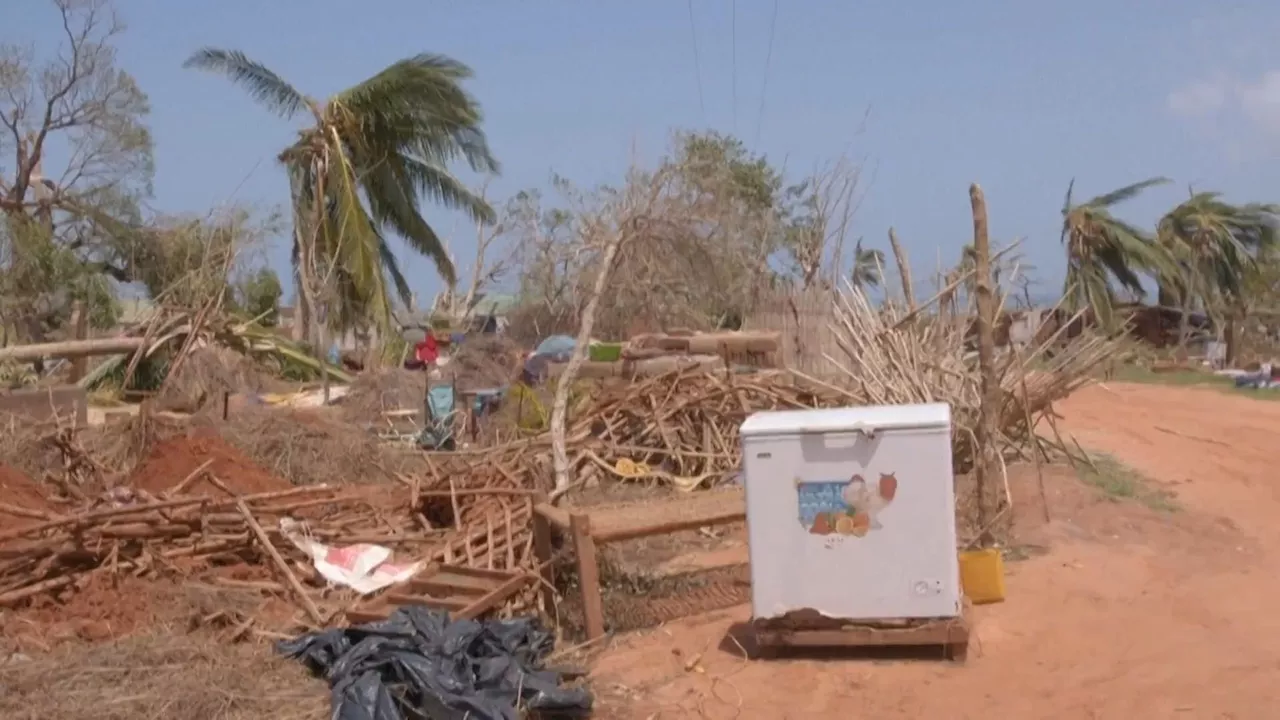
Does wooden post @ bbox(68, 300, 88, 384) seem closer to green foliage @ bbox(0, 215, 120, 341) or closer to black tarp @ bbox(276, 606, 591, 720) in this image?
green foliage @ bbox(0, 215, 120, 341)

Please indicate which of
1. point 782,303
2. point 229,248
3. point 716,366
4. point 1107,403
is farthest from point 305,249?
point 1107,403

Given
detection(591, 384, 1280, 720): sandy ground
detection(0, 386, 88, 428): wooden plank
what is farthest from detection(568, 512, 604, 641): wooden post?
detection(0, 386, 88, 428): wooden plank

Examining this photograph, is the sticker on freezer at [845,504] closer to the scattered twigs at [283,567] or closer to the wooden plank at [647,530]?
the wooden plank at [647,530]

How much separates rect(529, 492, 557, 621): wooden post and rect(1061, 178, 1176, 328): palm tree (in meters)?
22.9

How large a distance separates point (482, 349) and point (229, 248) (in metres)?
5.92

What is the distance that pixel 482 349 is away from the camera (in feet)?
67.3

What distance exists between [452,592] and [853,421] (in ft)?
8.33

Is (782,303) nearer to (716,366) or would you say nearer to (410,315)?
(716,366)

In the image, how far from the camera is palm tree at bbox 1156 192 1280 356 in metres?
28.4

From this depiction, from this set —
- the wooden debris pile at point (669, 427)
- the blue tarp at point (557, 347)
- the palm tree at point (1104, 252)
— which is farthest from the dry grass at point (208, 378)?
the palm tree at point (1104, 252)

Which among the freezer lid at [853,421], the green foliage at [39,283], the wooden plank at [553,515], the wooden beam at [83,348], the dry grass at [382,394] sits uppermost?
the green foliage at [39,283]

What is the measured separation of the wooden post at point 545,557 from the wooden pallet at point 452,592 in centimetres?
11

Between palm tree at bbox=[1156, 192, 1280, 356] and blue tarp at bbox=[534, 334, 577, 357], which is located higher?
palm tree at bbox=[1156, 192, 1280, 356]

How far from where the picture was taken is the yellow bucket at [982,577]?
6.75 meters
